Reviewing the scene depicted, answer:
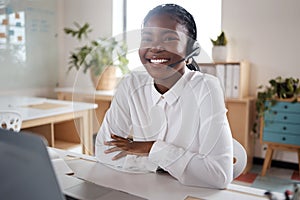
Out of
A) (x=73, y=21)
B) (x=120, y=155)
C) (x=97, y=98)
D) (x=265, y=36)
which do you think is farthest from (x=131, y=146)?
(x=73, y=21)

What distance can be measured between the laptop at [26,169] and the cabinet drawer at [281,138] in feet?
7.13

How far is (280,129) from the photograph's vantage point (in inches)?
87.7

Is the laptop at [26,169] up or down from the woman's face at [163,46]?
down

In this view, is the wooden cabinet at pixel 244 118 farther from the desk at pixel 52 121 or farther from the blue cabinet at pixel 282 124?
the desk at pixel 52 121

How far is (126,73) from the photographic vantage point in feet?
2.29

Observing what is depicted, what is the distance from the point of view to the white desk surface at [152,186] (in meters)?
0.61

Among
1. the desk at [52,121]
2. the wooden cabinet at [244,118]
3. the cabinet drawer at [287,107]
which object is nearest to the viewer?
the desk at [52,121]

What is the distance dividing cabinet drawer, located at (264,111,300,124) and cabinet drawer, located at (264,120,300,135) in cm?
3

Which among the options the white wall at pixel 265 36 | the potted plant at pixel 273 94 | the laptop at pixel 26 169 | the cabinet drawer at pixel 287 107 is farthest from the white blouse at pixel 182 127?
the cabinet drawer at pixel 287 107

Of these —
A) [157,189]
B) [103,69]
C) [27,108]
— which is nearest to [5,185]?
[157,189]

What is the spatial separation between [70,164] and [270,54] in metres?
1.56

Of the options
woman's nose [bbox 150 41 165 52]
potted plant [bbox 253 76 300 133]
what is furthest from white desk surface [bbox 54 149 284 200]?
potted plant [bbox 253 76 300 133]

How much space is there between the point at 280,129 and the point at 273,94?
316 mm

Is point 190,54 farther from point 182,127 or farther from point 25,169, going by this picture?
point 25,169
